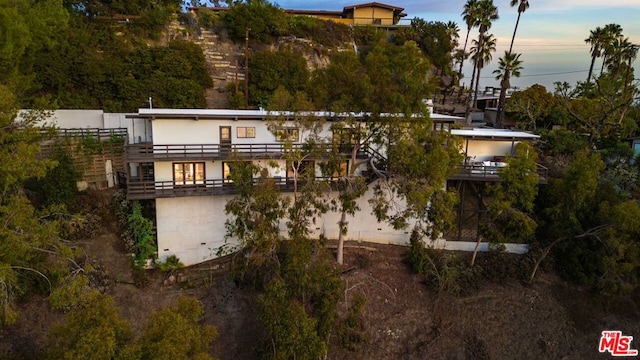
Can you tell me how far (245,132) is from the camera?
22172mm

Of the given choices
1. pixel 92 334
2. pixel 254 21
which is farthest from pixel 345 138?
pixel 254 21

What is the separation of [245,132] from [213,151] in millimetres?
2189

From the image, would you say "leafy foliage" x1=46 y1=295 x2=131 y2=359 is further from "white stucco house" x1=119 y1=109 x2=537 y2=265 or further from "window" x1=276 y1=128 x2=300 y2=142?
"window" x1=276 y1=128 x2=300 y2=142

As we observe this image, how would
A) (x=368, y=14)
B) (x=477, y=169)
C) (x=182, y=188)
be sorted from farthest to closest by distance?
1. (x=368, y=14)
2. (x=477, y=169)
3. (x=182, y=188)

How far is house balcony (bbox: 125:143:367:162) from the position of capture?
1915cm

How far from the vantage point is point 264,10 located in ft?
138

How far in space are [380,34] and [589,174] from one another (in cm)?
1291

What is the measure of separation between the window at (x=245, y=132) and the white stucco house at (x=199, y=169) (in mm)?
17

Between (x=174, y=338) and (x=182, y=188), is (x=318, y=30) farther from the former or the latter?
(x=174, y=338)

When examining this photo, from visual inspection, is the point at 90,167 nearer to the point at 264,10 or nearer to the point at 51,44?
the point at 51,44

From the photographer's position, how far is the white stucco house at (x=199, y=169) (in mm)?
19859

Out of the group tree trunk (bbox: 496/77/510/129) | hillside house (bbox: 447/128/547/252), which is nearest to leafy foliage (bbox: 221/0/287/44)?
tree trunk (bbox: 496/77/510/129)

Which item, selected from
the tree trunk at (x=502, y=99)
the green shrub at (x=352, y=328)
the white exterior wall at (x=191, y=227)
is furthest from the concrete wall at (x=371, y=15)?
the green shrub at (x=352, y=328)

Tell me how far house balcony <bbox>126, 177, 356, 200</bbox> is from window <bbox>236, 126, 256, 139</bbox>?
2.87 m
